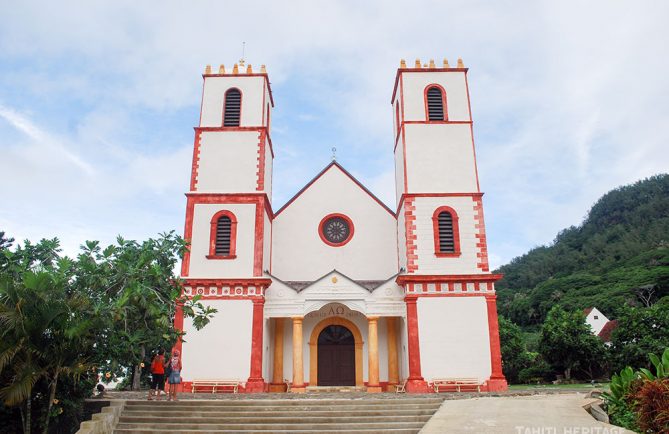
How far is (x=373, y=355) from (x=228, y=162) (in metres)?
9.29

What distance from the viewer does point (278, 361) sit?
68.6ft

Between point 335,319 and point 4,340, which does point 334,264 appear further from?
point 4,340

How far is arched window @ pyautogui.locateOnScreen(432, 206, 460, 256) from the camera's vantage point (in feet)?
66.6

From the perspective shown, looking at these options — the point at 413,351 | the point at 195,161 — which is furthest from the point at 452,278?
the point at 195,161

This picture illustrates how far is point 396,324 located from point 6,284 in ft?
46.2

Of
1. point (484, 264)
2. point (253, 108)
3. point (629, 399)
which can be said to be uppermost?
point (253, 108)

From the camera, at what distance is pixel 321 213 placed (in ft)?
74.2

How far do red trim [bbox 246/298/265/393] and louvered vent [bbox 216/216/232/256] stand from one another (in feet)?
7.83

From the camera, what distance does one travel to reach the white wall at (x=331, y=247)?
21938mm

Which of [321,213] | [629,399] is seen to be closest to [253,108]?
[321,213]

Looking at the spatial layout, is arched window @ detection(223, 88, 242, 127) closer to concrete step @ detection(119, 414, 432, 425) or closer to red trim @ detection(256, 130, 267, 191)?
red trim @ detection(256, 130, 267, 191)

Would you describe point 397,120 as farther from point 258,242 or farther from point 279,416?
point 279,416

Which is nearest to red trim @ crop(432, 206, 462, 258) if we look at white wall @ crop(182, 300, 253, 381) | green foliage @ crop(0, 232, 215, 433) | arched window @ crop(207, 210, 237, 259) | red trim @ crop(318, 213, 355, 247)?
red trim @ crop(318, 213, 355, 247)

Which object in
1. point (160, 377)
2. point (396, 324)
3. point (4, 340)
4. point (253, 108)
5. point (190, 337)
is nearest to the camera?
point (4, 340)
